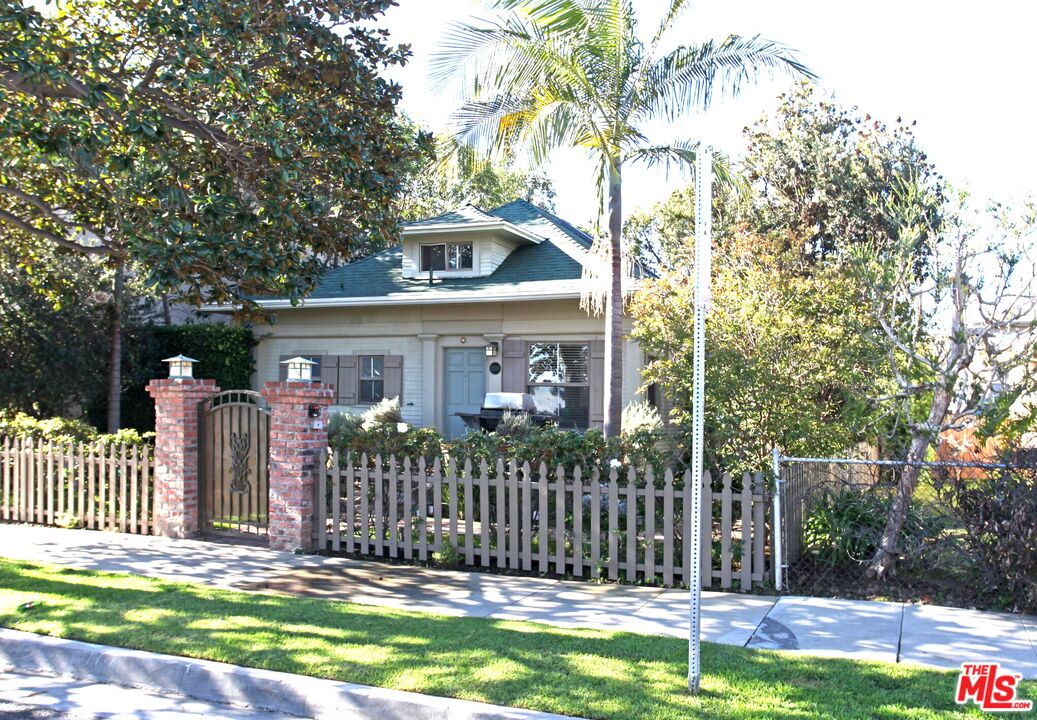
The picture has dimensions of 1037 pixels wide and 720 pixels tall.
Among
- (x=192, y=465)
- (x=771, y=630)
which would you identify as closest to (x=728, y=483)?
(x=771, y=630)

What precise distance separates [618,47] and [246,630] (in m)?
8.11

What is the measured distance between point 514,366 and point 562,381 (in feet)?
3.08

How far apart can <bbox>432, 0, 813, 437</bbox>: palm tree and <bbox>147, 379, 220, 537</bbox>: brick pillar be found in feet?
16.4

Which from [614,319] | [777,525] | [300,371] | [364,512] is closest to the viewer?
[777,525]

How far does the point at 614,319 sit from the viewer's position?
11539mm

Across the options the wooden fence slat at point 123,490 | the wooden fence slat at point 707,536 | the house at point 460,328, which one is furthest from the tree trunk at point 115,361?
the wooden fence slat at point 707,536

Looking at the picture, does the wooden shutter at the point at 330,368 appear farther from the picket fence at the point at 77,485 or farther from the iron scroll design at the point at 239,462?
the iron scroll design at the point at 239,462

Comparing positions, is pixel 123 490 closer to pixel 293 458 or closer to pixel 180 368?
pixel 180 368

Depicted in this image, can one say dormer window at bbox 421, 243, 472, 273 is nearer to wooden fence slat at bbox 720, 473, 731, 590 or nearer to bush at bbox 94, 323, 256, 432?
bush at bbox 94, 323, 256, 432

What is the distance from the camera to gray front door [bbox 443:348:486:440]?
16891 mm

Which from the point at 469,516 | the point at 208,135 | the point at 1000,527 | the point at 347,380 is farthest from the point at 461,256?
the point at 1000,527

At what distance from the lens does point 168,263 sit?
28.5 feet

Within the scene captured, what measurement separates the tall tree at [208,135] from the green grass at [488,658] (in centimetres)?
329

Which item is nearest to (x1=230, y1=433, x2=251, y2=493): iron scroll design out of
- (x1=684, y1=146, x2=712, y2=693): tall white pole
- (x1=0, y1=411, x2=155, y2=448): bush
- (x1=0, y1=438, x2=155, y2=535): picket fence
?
(x1=0, y1=438, x2=155, y2=535): picket fence
